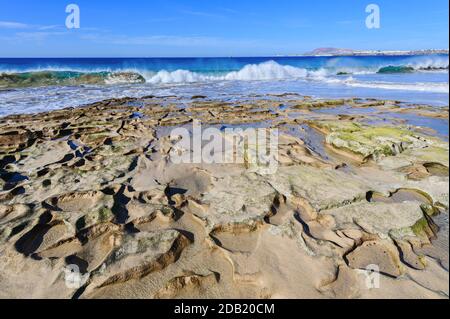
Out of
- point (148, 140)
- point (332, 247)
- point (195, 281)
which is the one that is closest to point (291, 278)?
point (332, 247)

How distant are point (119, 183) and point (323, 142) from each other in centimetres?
378

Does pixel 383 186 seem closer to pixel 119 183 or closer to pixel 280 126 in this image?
pixel 119 183

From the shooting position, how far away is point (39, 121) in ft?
26.7

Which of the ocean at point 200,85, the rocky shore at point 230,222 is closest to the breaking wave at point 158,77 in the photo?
the ocean at point 200,85

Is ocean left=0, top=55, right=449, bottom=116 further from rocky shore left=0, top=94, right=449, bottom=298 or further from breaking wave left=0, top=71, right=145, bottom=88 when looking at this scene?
rocky shore left=0, top=94, right=449, bottom=298

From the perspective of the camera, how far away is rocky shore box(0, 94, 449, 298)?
87.5 inches

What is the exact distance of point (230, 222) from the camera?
291 cm

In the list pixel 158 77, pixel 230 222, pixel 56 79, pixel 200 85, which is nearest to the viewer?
pixel 230 222

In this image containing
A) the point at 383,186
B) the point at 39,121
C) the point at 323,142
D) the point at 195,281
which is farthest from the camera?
the point at 39,121

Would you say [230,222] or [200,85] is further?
[200,85]

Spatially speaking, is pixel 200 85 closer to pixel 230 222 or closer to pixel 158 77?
pixel 158 77

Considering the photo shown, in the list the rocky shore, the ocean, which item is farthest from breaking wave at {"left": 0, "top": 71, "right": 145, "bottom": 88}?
the rocky shore

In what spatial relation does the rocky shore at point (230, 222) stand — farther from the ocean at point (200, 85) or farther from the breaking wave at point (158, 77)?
the breaking wave at point (158, 77)

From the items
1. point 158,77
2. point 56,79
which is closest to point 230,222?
point 56,79
